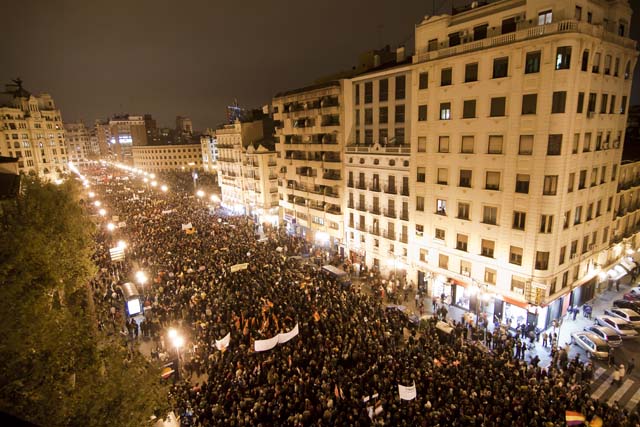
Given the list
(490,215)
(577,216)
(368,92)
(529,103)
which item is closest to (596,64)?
(529,103)

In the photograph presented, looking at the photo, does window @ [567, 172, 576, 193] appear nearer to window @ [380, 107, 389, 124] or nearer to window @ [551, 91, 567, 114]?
window @ [551, 91, 567, 114]

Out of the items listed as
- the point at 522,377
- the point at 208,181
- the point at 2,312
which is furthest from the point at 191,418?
the point at 208,181

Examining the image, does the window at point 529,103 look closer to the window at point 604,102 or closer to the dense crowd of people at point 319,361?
the window at point 604,102

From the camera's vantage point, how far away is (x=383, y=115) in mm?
36844

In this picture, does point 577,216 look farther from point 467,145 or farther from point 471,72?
point 471,72

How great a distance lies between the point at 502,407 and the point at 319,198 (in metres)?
32.2

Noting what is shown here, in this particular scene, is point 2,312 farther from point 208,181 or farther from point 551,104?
point 208,181

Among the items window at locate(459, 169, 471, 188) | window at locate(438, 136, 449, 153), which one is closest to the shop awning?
window at locate(459, 169, 471, 188)

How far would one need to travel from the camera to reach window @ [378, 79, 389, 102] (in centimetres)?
3581

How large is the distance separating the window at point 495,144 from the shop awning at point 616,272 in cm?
1704

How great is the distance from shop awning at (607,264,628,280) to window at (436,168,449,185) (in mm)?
17281

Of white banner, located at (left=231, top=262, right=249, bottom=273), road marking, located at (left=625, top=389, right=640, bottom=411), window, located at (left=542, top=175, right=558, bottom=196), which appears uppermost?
window, located at (left=542, top=175, right=558, bottom=196)

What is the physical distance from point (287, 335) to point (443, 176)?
18141mm

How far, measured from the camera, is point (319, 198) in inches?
1772
